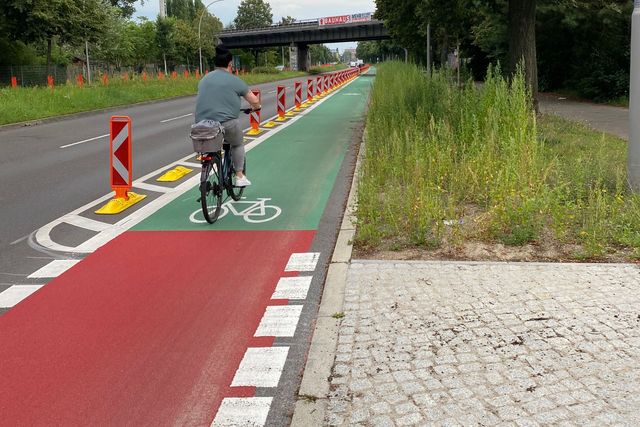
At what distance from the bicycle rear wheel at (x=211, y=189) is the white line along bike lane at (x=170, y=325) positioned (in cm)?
16

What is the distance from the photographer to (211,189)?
7578 millimetres

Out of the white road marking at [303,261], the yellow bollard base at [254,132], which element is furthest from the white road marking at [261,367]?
the yellow bollard base at [254,132]

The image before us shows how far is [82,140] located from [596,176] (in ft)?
40.8

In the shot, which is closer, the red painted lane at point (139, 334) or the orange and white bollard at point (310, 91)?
the red painted lane at point (139, 334)

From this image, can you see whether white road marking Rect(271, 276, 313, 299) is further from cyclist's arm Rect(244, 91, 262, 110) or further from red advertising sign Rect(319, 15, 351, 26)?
red advertising sign Rect(319, 15, 351, 26)

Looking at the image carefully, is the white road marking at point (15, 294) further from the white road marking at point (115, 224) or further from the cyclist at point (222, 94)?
the cyclist at point (222, 94)

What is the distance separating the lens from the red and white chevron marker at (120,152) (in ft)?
27.0

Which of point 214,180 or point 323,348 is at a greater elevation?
point 214,180

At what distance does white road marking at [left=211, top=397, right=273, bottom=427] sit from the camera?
129 inches

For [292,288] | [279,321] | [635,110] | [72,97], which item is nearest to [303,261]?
[292,288]

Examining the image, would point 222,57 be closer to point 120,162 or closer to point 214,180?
point 214,180

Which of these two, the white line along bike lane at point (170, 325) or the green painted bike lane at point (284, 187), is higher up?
the green painted bike lane at point (284, 187)

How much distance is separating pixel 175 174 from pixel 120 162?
2.45 m

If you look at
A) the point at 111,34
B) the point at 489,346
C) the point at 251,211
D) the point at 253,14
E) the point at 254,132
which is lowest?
the point at 489,346
